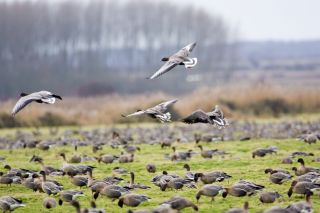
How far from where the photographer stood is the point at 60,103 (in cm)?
5528

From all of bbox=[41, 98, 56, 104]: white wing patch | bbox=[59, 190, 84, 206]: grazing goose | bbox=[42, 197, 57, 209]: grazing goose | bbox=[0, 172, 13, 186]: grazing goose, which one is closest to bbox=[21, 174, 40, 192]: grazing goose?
bbox=[0, 172, 13, 186]: grazing goose

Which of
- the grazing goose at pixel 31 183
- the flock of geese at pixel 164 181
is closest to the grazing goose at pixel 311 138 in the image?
the flock of geese at pixel 164 181

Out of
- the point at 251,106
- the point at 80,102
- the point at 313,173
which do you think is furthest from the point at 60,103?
the point at 313,173

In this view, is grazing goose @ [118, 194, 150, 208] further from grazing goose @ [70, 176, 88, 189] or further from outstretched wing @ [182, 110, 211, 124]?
outstretched wing @ [182, 110, 211, 124]

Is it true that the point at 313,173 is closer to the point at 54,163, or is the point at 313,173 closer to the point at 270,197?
the point at 270,197

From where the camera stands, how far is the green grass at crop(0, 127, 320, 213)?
582 inches

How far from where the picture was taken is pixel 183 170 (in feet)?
66.9

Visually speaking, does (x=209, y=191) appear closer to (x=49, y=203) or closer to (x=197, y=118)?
(x=197, y=118)

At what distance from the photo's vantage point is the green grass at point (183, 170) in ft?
48.5

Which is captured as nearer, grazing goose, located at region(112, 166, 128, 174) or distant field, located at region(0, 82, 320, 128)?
grazing goose, located at region(112, 166, 128, 174)

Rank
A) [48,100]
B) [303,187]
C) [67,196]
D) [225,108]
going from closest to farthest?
[303,187]
[67,196]
[48,100]
[225,108]

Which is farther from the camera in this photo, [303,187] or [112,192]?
[112,192]

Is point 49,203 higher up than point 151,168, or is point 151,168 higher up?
point 151,168

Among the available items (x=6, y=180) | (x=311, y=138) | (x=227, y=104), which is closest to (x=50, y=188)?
(x=6, y=180)
